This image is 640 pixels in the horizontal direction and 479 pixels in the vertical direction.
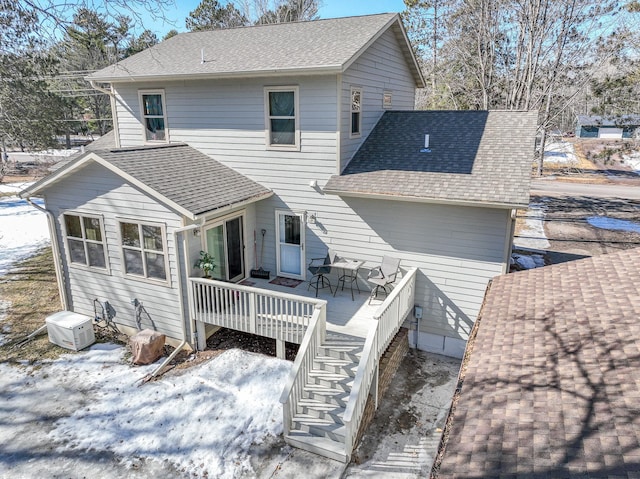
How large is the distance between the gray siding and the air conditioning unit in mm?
6543

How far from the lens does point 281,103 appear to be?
9.39 m

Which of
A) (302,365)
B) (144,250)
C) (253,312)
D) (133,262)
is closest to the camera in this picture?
(302,365)

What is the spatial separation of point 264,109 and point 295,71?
1.32m

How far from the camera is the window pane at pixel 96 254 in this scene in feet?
29.8

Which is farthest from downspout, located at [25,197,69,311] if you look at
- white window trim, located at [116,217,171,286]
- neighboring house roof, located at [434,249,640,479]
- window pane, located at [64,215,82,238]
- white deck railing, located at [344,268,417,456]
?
neighboring house roof, located at [434,249,640,479]

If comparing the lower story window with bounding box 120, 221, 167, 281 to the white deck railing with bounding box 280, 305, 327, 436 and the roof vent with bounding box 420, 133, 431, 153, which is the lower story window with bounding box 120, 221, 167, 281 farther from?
the roof vent with bounding box 420, 133, 431, 153

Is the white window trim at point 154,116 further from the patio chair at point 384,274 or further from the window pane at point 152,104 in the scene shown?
the patio chair at point 384,274

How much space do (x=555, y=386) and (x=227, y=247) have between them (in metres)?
7.13

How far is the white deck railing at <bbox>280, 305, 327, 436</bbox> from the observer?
6301 millimetres

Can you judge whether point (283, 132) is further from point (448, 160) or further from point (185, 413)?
point (185, 413)

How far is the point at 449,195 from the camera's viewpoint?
8.03 metres

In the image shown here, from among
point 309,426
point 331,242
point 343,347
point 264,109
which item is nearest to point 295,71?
point 264,109

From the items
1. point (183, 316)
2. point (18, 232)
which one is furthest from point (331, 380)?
point (18, 232)

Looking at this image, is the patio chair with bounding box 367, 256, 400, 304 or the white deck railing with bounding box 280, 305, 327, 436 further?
the patio chair with bounding box 367, 256, 400, 304
